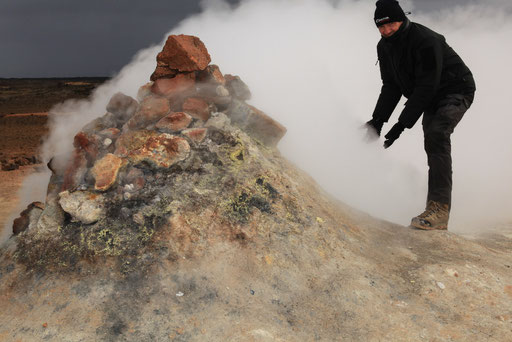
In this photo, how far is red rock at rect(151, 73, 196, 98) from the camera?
315 centimetres

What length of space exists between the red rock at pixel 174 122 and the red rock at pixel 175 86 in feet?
0.95

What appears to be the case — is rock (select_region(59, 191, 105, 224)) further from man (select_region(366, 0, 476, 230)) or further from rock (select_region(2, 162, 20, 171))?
rock (select_region(2, 162, 20, 171))

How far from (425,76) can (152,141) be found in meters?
1.92

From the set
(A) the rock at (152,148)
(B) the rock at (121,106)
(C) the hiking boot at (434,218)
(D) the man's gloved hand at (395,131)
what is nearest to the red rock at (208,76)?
(B) the rock at (121,106)

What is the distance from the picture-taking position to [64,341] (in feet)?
5.75

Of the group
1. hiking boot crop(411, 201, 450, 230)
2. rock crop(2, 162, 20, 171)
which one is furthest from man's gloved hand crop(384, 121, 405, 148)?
rock crop(2, 162, 20, 171)

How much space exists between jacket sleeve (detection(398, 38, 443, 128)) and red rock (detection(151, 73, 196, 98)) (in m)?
1.66

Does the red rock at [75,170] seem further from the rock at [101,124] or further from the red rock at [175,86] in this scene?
the red rock at [175,86]

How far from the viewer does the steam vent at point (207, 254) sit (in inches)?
73.4

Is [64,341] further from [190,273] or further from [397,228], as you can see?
[397,228]

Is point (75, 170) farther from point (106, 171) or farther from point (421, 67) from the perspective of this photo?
point (421, 67)

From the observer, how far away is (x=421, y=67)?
270 centimetres

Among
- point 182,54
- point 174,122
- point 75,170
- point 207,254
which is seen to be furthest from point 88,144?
point 207,254

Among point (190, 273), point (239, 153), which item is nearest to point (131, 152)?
point (239, 153)
